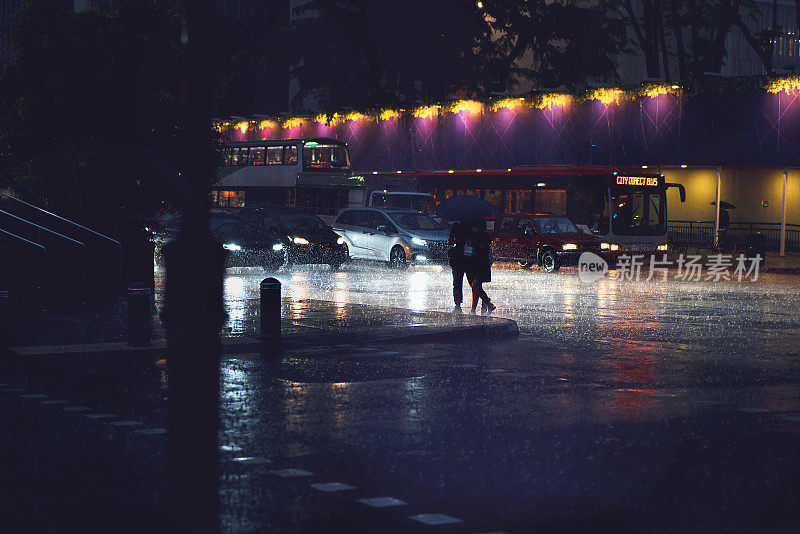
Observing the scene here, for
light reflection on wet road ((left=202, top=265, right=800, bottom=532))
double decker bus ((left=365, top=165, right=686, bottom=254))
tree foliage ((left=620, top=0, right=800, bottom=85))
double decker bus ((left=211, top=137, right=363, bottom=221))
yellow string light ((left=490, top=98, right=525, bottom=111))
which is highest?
tree foliage ((left=620, top=0, right=800, bottom=85))

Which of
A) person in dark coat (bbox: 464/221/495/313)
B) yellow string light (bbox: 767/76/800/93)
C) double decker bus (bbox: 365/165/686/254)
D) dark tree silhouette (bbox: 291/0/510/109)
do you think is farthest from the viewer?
dark tree silhouette (bbox: 291/0/510/109)

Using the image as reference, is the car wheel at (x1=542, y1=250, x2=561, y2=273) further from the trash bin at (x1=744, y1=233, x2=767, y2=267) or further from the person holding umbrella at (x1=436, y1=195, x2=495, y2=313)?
the person holding umbrella at (x1=436, y1=195, x2=495, y2=313)

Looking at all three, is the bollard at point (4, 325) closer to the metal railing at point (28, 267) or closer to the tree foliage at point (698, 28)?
the metal railing at point (28, 267)

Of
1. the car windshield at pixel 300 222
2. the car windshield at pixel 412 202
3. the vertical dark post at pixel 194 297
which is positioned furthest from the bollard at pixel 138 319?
the car windshield at pixel 412 202

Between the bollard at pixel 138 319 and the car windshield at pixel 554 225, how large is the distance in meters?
22.3

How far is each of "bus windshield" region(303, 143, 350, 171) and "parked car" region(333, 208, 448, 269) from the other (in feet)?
44.4

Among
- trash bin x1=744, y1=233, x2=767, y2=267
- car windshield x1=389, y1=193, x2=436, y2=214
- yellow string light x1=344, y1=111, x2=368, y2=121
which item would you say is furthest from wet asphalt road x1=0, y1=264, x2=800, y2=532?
yellow string light x1=344, y1=111, x2=368, y2=121

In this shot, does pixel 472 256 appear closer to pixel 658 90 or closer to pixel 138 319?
pixel 138 319

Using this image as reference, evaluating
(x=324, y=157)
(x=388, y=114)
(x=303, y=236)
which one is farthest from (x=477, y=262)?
(x=388, y=114)

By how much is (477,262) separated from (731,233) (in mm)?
29188

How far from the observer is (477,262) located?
63.6 ft

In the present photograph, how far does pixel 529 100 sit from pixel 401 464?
152ft

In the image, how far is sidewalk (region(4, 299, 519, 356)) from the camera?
14256mm

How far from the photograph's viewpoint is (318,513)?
257 inches
